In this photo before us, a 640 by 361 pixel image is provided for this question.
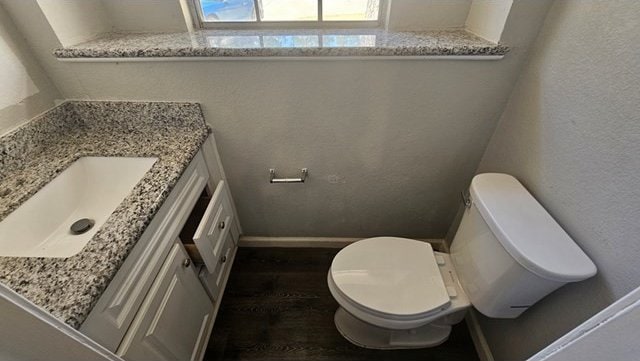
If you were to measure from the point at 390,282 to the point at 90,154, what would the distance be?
1227mm

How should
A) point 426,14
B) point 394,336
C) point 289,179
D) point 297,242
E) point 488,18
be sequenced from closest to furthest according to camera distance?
point 488,18 → point 426,14 → point 394,336 → point 289,179 → point 297,242

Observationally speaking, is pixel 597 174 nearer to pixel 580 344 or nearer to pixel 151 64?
pixel 580 344

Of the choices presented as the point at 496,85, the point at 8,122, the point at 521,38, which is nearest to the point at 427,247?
the point at 496,85

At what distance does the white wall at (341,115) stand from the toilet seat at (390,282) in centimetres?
33

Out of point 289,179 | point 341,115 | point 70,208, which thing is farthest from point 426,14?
point 70,208

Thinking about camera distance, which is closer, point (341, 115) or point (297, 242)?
point (341, 115)

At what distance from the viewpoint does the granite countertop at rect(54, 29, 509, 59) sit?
0.94 m

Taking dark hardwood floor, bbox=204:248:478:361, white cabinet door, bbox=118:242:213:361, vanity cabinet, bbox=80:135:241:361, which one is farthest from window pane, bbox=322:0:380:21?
dark hardwood floor, bbox=204:248:478:361

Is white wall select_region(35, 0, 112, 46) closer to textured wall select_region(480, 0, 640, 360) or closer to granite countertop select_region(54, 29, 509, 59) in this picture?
granite countertop select_region(54, 29, 509, 59)

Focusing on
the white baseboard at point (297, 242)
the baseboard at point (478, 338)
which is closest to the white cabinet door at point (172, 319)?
the white baseboard at point (297, 242)

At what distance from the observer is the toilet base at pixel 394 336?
1.19 meters

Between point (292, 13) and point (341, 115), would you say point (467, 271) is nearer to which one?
point (341, 115)

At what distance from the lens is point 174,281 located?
906 mm

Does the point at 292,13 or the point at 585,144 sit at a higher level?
the point at 292,13
